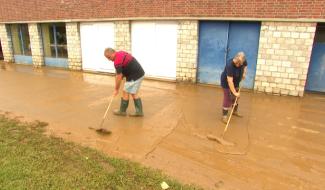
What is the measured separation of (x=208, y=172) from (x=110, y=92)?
560 cm

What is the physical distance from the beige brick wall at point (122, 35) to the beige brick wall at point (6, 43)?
938cm

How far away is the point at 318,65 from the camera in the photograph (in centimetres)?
859

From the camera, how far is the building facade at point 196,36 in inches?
322

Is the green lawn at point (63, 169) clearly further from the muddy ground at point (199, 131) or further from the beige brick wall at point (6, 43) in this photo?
the beige brick wall at point (6, 43)

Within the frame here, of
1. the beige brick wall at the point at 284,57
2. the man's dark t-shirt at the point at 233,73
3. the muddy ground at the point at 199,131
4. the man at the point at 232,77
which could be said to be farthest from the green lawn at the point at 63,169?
the beige brick wall at the point at 284,57

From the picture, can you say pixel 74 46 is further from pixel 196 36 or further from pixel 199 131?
pixel 199 131

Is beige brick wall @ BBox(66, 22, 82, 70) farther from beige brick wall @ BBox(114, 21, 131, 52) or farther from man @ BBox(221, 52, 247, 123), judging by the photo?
man @ BBox(221, 52, 247, 123)

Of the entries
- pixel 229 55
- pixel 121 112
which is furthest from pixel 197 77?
pixel 121 112

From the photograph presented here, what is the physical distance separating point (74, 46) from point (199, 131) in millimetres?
9957

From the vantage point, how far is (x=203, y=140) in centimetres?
521

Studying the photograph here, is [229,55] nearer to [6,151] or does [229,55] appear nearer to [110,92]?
[110,92]

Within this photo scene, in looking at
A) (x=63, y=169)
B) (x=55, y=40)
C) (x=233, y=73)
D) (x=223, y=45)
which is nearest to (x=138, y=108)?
(x=233, y=73)

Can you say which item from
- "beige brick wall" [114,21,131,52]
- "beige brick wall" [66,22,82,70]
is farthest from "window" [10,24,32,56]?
"beige brick wall" [114,21,131,52]

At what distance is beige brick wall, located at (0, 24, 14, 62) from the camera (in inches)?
658
